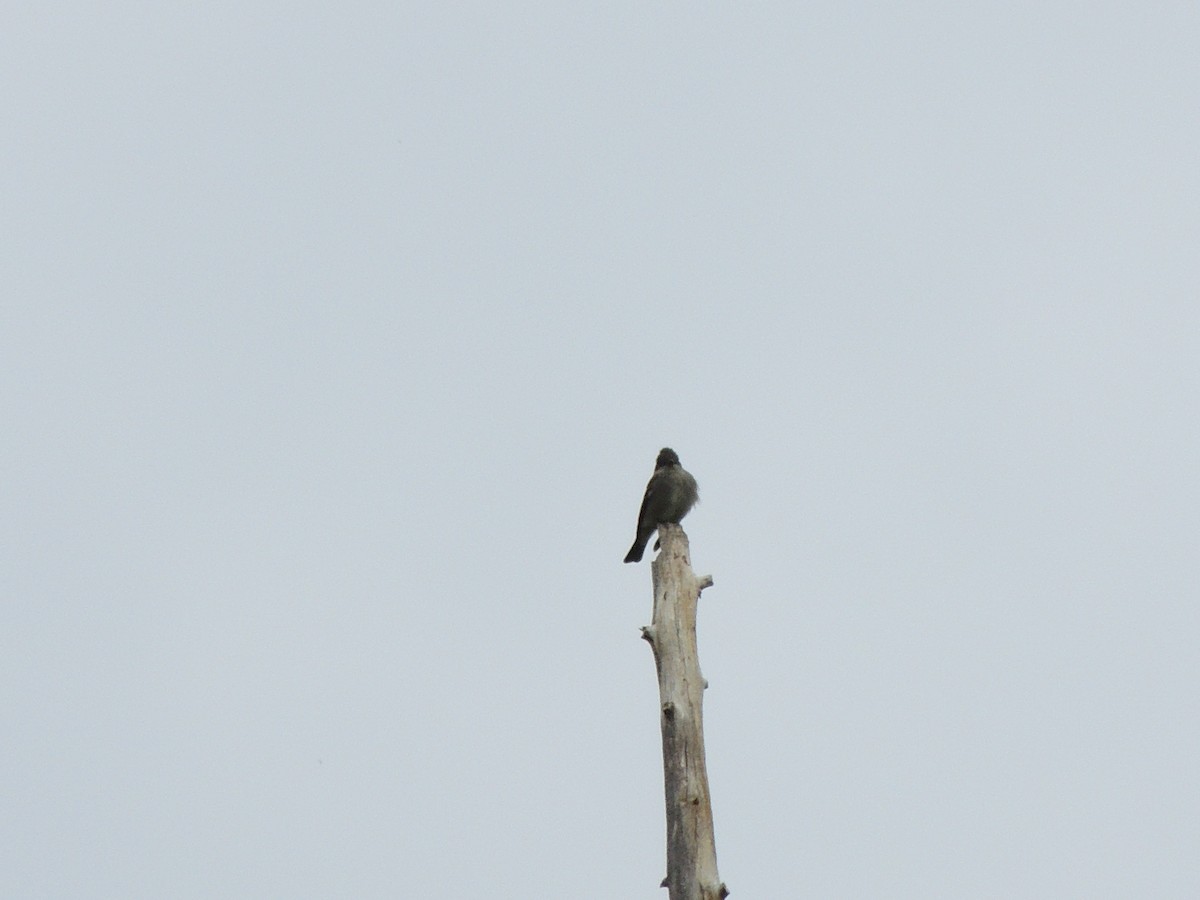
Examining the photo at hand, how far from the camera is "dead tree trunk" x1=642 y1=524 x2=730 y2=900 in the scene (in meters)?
6.66

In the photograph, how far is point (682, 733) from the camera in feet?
23.0

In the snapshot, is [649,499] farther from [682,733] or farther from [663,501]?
[682,733]

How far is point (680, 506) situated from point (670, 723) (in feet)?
16.7

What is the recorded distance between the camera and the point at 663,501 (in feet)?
39.3

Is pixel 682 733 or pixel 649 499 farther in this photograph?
pixel 649 499

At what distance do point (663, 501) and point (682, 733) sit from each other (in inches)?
199

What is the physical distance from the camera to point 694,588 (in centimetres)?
774

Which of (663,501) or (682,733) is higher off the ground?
(663,501)

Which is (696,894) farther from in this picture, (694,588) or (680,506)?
(680,506)

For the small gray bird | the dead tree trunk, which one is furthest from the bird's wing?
the dead tree trunk

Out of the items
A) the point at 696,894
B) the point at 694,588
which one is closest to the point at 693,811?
the point at 696,894

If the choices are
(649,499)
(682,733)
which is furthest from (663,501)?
(682,733)

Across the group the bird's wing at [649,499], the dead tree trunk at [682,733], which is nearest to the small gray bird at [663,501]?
the bird's wing at [649,499]

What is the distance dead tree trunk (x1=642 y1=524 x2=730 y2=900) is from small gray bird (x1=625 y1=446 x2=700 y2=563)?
4.02m
